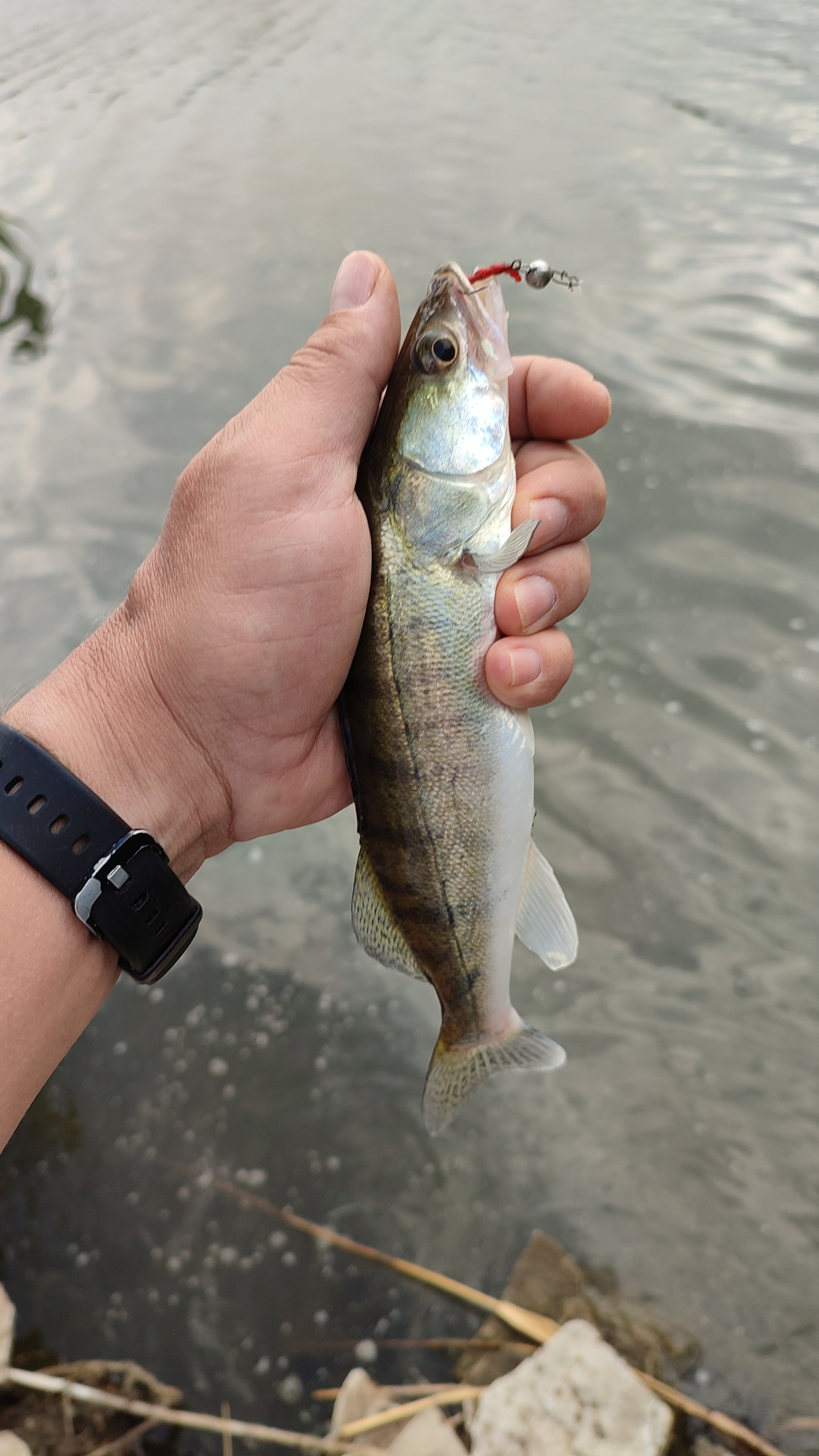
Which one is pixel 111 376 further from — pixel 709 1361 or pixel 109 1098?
pixel 709 1361

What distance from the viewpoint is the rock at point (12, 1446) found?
2.32 m

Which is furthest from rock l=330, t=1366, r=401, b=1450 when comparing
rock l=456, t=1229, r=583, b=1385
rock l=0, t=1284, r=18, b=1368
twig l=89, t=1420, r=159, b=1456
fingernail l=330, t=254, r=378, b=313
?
fingernail l=330, t=254, r=378, b=313

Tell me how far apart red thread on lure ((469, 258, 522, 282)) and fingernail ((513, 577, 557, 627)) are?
644mm

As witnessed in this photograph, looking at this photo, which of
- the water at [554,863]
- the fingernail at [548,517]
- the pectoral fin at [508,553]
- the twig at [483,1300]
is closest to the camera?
the pectoral fin at [508,553]

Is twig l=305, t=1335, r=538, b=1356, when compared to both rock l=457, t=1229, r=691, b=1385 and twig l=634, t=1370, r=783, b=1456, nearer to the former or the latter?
rock l=457, t=1229, r=691, b=1385

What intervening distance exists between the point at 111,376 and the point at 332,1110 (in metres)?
5.75

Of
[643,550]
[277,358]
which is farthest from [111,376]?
[643,550]

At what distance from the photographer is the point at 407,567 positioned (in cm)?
Answer: 198

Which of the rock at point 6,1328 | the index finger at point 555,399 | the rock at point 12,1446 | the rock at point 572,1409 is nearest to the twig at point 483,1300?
the rock at point 572,1409

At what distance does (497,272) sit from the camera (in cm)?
206

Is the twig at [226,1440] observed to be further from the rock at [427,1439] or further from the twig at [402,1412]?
the rock at [427,1439]

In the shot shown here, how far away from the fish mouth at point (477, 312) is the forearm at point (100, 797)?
1.00 m

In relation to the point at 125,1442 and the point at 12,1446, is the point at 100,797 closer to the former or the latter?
the point at 12,1446

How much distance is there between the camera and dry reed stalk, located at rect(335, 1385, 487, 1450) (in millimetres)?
2480
